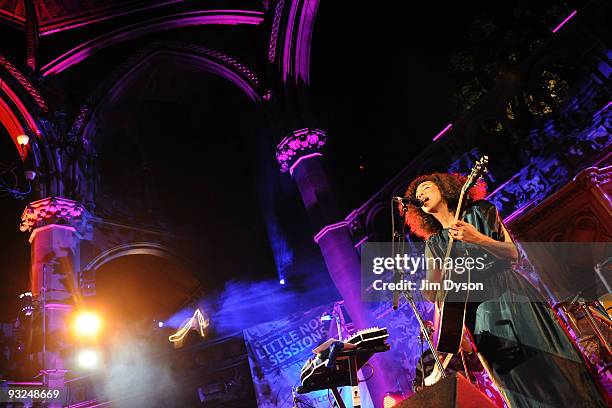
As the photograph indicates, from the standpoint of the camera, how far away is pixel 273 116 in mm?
11195

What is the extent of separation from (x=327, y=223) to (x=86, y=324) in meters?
5.28

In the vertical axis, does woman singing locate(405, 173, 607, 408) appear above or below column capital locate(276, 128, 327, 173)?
below

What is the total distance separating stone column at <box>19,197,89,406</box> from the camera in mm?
9000

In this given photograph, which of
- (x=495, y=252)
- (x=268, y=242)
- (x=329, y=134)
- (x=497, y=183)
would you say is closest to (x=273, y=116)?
(x=329, y=134)

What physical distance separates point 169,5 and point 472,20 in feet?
26.5

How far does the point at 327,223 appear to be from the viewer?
9.48m

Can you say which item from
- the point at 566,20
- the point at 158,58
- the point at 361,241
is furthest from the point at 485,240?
the point at 158,58

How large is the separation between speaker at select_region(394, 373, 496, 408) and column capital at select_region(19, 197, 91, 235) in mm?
9864

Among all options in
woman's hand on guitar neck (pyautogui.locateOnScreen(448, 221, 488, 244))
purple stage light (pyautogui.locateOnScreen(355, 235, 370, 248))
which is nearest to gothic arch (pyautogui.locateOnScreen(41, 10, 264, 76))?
purple stage light (pyautogui.locateOnScreen(355, 235, 370, 248))

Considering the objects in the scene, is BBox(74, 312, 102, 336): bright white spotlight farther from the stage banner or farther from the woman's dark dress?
the woman's dark dress

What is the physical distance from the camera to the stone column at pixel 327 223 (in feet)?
27.8

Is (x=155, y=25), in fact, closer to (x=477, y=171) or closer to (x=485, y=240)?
(x=477, y=171)

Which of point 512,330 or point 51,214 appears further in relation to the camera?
point 51,214

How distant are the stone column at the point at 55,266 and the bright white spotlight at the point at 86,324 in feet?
0.72
